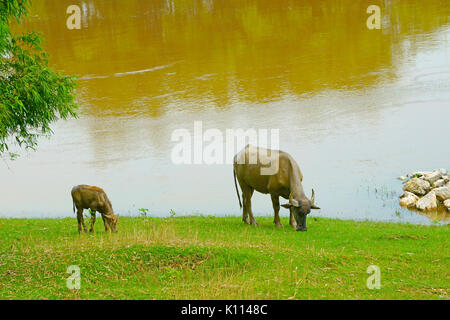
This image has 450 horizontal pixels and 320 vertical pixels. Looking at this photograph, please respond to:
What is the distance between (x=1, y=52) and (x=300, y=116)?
20880 millimetres

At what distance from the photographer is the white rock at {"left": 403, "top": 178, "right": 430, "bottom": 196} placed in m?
22.8

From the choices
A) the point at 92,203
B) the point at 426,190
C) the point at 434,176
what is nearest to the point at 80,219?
the point at 92,203

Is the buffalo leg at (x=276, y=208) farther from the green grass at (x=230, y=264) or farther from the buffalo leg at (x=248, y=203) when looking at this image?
the green grass at (x=230, y=264)

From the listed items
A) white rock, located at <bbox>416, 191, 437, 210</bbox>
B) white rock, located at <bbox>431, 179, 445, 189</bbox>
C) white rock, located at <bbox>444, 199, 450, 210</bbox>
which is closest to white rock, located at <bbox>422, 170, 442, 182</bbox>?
white rock, located at <bbox>431, 179, 445, 189</bbox>

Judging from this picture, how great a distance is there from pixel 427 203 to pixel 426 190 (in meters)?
1.42

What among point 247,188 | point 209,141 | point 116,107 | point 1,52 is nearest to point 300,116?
point 209,141

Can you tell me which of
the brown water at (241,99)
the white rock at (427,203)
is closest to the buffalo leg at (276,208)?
the brown water at (241,99)

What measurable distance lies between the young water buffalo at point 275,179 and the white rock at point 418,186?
7219 mm

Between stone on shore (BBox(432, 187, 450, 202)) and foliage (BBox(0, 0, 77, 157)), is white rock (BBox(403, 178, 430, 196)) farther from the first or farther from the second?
foliage (BBox(0, 0, 77, 157))

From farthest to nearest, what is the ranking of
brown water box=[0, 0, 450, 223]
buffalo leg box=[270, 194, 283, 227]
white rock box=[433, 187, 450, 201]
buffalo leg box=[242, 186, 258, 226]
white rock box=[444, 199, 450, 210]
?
brown water box=[0, 0, 450, 223]
white rock box=[433, 187, 450, 201]
white rock box=[444, 199, 450, 210]
buffalo leg box=[242, 186, 258, 226]
buffalo leg box=[270, 194, 283, 227]

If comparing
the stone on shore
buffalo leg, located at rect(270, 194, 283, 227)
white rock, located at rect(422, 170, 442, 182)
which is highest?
buffalo leg, located at rect(270, 194, 283, 227)

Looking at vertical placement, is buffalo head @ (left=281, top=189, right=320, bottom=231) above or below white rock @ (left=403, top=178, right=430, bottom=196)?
above

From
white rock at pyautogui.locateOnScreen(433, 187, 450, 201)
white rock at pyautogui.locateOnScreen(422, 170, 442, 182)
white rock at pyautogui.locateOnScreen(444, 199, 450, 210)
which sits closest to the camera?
white rock at pyautogui.locateOnScreen(444, 199, 450, 210)
